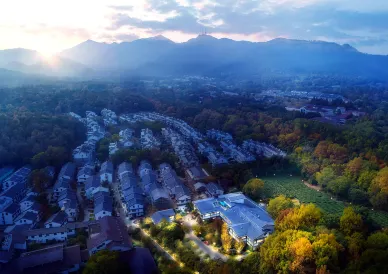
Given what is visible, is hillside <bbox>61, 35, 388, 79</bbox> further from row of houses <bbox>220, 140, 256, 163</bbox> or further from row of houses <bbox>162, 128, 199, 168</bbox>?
row of houses <bbox>220, 140, 256, 163</bbox>

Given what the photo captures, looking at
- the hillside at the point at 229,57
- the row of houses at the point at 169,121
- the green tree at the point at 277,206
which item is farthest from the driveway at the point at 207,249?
the hillside at the point at 229,57

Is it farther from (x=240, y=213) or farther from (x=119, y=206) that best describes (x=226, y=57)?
(x=240, y=213)

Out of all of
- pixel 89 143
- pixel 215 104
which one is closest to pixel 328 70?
pixel 215 104

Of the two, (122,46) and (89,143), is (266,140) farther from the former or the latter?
(122,46)

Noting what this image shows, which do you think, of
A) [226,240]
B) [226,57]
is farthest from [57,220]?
[226,57]

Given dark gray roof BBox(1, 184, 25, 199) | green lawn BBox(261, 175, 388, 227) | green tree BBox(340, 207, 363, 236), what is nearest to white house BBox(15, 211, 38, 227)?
dark gray roof BBox(1, 184, 25, 199)

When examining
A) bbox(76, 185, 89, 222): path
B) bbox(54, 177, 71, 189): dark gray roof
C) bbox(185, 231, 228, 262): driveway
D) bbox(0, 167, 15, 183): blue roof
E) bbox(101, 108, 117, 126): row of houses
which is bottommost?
bbox(185, 231, 228, 262): driveway
